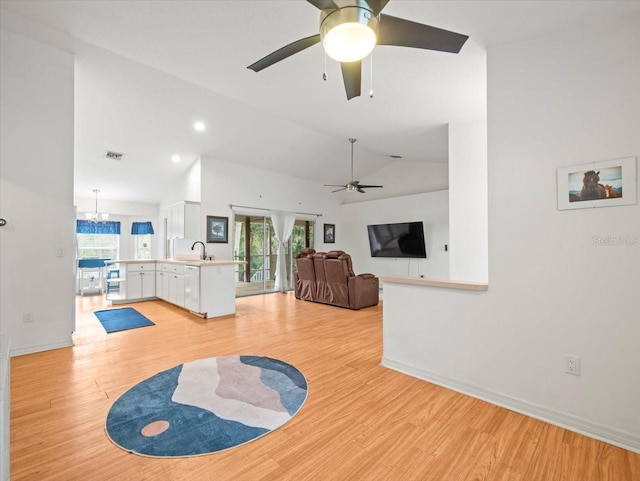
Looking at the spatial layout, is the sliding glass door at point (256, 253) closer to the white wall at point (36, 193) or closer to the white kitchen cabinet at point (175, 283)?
the white kitchen cabinet at point (175, 283)

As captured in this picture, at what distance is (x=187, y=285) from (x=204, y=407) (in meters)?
3.47

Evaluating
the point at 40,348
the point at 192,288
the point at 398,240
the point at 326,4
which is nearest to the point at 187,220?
the point at 192,288

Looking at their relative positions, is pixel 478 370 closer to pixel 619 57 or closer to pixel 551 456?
pixel 551 456

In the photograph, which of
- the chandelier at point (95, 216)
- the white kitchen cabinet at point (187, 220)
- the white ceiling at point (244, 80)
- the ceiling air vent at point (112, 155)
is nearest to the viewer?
the white ceiling at point (244, 80)

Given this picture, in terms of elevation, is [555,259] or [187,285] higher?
[555,259]

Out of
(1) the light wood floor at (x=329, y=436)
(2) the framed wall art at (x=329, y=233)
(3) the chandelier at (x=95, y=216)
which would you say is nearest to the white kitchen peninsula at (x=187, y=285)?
(1) the light wood floor at (x=329, y=436)

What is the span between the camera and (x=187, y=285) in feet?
17.8

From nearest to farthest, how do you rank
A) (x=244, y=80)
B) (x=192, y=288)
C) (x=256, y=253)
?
(x=244, y=80) → (x=192, y=288) → (x=256, y=253)

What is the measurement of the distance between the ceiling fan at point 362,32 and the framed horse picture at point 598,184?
3.85 ft

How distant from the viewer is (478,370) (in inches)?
97.5

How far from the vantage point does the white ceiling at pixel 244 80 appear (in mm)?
2336

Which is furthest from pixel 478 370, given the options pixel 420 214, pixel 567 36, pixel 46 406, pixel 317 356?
pixel 420 214

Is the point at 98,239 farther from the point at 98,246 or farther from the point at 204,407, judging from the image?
the point at 204,407

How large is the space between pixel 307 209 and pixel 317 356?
231 inches
